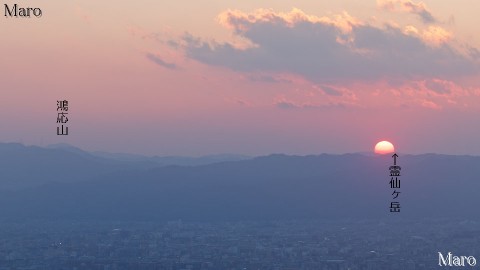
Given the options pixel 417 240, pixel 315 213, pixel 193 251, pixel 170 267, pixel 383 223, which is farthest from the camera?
pixel 315 213

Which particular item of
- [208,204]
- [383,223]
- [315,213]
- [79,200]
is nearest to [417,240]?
[383,223]

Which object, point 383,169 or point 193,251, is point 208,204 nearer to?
point 383,169

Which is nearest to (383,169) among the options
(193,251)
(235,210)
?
(235,210)

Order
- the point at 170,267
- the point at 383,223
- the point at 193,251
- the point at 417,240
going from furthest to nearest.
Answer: the point at 383,223
the point at 417,240
the point at 193,251
the point at 170,267

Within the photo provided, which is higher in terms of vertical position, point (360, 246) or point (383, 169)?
point (383, 169)

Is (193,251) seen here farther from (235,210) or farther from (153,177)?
(153,177)

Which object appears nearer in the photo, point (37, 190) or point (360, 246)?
point (360, 246)
